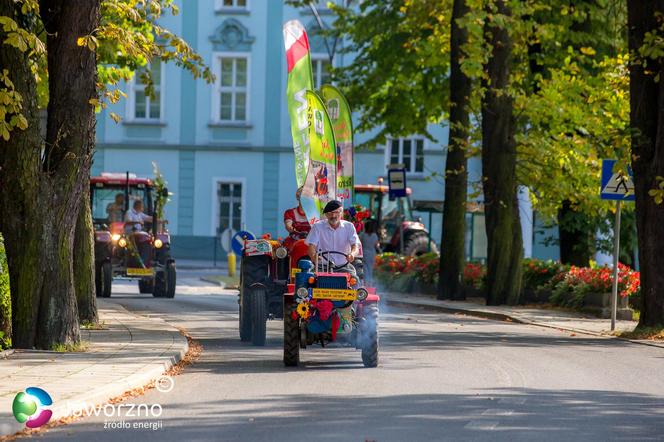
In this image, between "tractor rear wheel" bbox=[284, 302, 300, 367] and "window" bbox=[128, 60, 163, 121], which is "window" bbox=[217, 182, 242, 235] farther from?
"tractor rear wheel" bbox=[284, 302, 300, 367]

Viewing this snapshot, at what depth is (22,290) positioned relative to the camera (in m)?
15.4

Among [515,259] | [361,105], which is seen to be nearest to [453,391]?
[515,259]

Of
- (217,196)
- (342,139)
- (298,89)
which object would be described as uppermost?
(298,89)

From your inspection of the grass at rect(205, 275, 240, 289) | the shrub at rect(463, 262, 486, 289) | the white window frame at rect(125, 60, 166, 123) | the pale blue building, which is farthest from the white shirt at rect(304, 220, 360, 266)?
the white window frame at rect(125, 60, 166, 123)

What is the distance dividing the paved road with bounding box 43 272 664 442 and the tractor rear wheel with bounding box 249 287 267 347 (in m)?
0.29

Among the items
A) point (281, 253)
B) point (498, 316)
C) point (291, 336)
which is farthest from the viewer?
point (498, 316)

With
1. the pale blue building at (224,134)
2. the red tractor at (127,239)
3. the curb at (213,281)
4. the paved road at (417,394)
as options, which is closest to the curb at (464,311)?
the red tractor at (127,239)

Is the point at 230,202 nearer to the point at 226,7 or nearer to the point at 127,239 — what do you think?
the point at 226,7

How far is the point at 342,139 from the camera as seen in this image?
21.8 m

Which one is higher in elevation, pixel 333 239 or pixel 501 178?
pixel 501 178

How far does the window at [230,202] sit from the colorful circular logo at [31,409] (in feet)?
154

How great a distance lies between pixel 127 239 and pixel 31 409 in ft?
64.6

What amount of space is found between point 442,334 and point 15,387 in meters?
10.4

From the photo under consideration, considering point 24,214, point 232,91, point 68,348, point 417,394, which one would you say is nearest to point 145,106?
point 232,91
